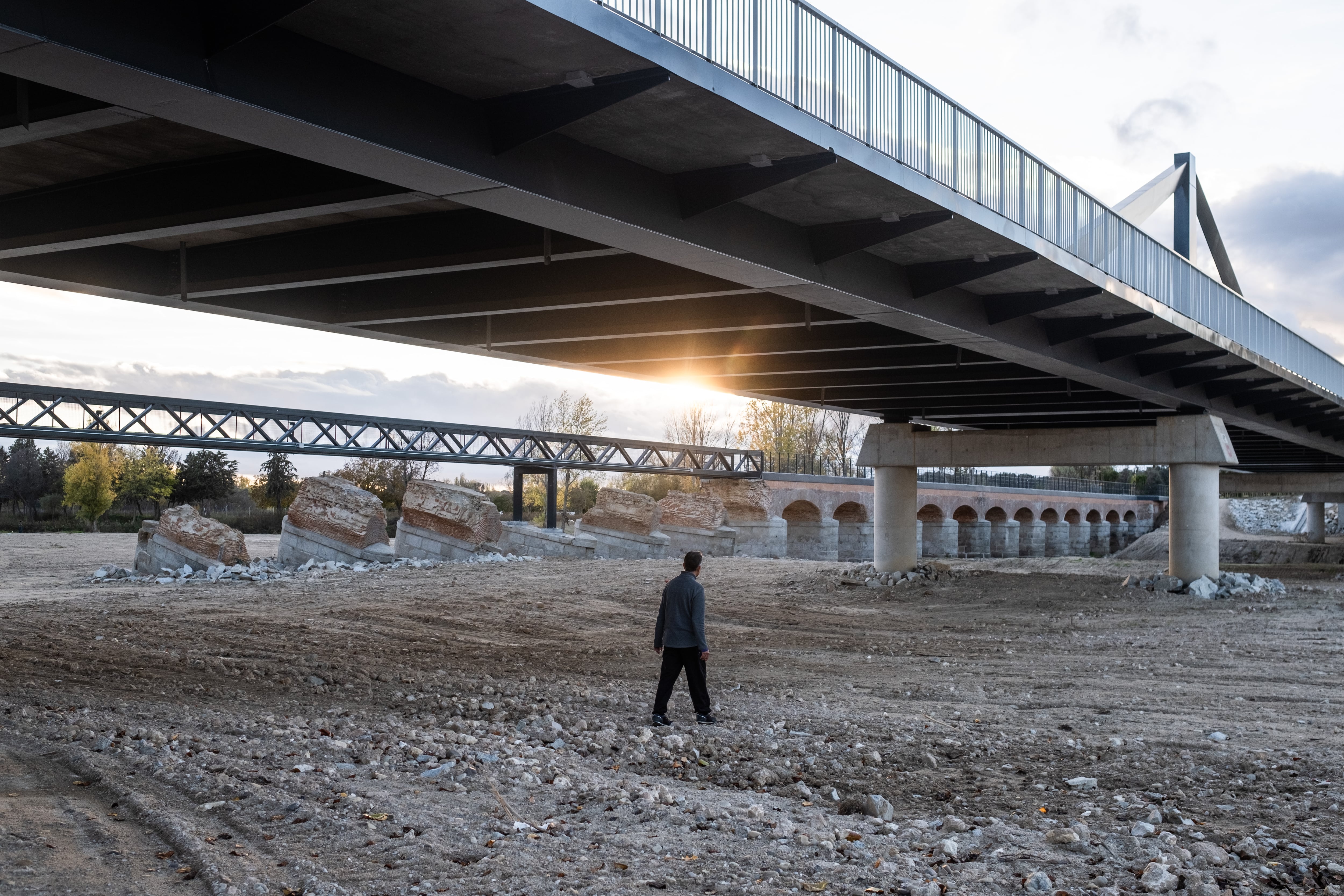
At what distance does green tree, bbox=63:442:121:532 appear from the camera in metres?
54.8

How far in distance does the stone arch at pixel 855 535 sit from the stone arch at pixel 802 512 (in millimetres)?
2908

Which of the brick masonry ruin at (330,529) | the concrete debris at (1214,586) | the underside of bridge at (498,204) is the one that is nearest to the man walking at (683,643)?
the underside of bridge at (498,204)

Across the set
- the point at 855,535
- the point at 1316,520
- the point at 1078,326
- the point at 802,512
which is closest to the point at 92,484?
the point at 802,512

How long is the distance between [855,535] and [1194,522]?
24529 millimetres

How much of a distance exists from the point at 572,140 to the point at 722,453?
31.4 metres

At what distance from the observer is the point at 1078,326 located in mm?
15844

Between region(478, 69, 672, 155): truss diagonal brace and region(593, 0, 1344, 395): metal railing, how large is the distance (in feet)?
1.35

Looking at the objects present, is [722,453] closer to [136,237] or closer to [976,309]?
[976,309]

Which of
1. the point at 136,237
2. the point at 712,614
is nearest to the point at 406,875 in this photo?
the point at 136,237

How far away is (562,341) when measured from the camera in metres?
15.5

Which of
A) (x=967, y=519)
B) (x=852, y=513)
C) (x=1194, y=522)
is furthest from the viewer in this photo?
(x=967, y=519)

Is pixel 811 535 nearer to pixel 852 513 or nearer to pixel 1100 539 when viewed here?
pixel 852 513

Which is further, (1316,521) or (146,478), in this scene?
(1316,521)

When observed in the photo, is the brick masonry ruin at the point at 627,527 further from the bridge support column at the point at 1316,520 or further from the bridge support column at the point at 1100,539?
the bridge support column at the point at 1316,520
